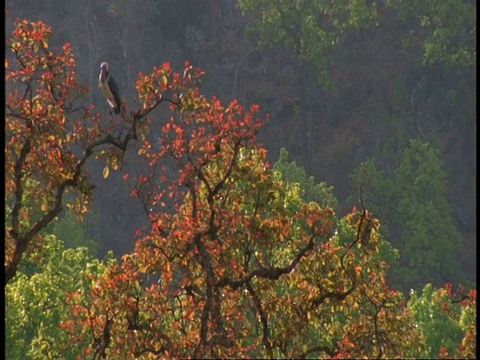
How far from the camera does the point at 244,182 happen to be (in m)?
17.8

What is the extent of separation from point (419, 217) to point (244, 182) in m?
45.7

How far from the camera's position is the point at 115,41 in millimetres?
85562

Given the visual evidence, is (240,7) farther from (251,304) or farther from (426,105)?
(251,304)

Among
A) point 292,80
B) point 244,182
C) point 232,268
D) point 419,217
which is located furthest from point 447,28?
point 232,268

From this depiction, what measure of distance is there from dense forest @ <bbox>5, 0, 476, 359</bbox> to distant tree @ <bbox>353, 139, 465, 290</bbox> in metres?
0.13

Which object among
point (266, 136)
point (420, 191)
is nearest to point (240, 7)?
point (266, 136)

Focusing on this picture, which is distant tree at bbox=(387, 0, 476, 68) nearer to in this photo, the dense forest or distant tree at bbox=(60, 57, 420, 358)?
the dense forest

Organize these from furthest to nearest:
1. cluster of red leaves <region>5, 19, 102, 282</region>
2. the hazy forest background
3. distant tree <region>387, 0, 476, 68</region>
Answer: the hazy forest background
distant tree <region>387, 0, 476, 68</region>
cluster of red leaves <region>5, 19, 102, 282</region>

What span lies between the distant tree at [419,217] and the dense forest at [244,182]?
5.0 inches

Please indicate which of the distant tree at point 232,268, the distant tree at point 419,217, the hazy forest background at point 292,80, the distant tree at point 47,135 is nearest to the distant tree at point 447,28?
the hazy forest background at point 292,80

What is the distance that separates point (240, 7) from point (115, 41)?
35.0 ft

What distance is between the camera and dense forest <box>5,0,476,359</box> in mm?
16844

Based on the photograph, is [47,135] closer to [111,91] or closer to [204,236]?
[204,236]

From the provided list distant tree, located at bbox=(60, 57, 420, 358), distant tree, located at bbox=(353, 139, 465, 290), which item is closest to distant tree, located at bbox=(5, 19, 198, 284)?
distant tree, located at bbox=(60, 57, 420, 358)
